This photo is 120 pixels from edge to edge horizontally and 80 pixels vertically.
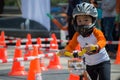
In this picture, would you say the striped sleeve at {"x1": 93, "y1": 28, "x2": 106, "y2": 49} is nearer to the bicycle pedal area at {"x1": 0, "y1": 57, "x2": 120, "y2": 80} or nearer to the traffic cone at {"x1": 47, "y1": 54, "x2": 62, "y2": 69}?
the bicycle pedal area at {"x1": 0, "y1": 57, "x2": 120, "y2": 80}

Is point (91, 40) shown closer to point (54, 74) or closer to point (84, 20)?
point (84, 20)

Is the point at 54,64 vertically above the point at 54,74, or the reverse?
the point at 54,74

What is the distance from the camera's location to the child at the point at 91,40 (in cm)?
514

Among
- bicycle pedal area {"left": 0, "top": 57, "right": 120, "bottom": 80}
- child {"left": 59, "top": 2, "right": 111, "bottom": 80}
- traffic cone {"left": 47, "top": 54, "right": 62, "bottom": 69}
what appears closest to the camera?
child {"left": 59, "top": 2, "right": 111, "bottom": 80}

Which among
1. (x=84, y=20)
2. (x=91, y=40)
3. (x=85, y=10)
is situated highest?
(x=85, y=10)

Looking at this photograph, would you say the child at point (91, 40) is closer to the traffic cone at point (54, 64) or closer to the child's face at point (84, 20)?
the child's face at point (84, 20)

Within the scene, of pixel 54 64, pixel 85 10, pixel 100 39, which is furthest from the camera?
→ pixel 54 64

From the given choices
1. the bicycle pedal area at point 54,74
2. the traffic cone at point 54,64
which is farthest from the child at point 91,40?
the traffic cone at point 54,64

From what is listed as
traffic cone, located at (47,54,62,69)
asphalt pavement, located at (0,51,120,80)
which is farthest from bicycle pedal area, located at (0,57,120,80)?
traffic cone, located at (47,54,62,69)

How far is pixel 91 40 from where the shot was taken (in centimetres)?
547

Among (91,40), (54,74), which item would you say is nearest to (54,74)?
(54,74)

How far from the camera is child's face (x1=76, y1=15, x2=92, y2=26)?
17.0 feet

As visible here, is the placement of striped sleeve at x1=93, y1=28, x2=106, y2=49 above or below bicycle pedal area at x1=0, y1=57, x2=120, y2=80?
above

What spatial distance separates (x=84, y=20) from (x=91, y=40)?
38 centimetres
